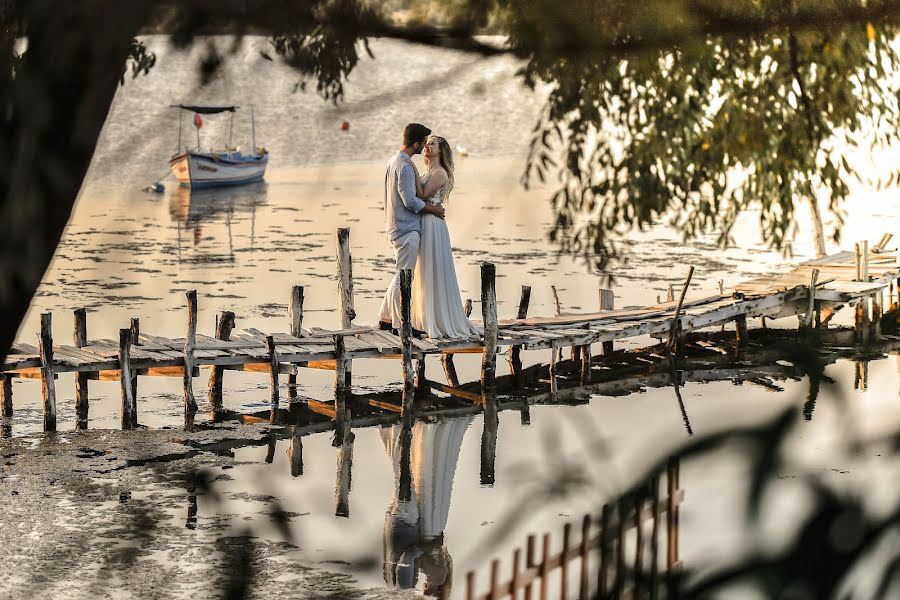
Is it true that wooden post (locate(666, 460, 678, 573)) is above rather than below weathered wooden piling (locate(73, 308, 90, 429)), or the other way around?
above

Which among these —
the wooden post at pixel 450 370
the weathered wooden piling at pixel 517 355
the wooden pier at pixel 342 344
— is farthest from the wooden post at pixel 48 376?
the weathered wooden piling at pixel 517 355

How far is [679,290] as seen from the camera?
94.0ft

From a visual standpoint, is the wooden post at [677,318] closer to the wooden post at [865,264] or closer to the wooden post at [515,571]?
the wooden post at [865,264]

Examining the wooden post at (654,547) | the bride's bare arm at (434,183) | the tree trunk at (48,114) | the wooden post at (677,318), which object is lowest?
the wooden post at (677,318)

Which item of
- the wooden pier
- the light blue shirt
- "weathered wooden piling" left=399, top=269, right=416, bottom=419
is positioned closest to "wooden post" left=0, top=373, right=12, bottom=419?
the wooden pier

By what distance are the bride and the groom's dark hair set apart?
0.26 metres

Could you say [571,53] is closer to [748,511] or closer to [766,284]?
[748,511]

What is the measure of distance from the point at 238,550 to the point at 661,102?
24.3 ft

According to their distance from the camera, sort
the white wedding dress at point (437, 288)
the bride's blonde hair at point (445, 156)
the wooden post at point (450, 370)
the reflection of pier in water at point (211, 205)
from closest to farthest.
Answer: the bride's blonde hair at point (445, 156), the white wedding dress at point (437, 288), the wooden post at point (450, 370), the reflection of pier in water at point (211, 205)

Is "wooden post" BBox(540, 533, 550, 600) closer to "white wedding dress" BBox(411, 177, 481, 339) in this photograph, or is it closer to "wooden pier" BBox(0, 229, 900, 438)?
"white wedding dress" BBox(411, 177, 481, 339)

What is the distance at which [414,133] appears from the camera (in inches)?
563

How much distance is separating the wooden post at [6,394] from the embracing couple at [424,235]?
179 inches

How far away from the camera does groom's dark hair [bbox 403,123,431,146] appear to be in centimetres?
1419

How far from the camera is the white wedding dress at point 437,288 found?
53.4 feet
